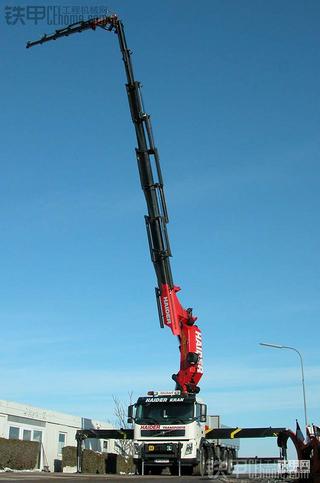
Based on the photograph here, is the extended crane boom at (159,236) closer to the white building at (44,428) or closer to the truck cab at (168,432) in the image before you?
the truck cab at (168,432)

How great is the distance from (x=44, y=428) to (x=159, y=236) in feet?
48.9

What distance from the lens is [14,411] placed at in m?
33.8

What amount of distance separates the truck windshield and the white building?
10327 millimetres

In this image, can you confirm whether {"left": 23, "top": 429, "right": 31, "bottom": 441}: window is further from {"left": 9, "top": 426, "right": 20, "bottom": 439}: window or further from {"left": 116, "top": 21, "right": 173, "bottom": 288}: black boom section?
{"left": 116, "top": 21, "right": 173, "bottom": 288}: black boom section

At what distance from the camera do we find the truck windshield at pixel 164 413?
79.9 feet

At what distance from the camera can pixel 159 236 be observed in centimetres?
2889

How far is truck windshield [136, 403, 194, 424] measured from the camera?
79.9ft

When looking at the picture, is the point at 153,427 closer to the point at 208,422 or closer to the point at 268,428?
the point at 208,422

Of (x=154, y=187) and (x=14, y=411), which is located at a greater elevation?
(x=154, y=187)

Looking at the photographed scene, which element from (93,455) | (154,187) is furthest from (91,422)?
(154,187)

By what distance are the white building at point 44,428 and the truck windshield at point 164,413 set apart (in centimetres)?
1033

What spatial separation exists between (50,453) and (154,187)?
56.6ft

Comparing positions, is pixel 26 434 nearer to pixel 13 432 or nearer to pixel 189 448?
pixel 13 432

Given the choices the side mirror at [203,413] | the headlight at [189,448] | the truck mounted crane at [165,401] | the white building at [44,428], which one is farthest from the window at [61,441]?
the headlight at [189,448]
